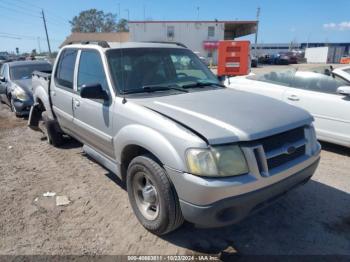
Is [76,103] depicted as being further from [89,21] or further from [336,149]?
[89,21]

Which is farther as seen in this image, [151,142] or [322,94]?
[322,94]

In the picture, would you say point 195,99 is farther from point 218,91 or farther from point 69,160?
point 69,160

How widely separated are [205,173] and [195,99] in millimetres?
1099

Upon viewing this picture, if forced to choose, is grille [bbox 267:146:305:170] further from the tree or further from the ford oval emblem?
the tree

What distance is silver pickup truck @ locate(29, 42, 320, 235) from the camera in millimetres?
2361

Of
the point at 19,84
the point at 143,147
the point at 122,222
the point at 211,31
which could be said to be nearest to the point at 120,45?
the point at 143,147

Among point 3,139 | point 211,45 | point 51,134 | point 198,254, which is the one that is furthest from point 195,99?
point 211,45

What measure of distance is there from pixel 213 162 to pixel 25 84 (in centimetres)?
787

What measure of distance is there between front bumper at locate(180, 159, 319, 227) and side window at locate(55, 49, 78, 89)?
288 cm

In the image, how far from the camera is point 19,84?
8.47m

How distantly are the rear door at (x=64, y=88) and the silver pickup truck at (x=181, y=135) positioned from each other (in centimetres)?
6

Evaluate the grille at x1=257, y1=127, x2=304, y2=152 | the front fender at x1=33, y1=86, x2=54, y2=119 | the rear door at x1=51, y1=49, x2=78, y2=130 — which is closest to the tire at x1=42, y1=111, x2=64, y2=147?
the front fender at x1=33, y1=86, x2=54, y2=119

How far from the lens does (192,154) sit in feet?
7.69

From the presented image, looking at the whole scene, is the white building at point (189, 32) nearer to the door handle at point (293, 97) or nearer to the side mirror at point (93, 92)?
the door handle at point (293, 97)
